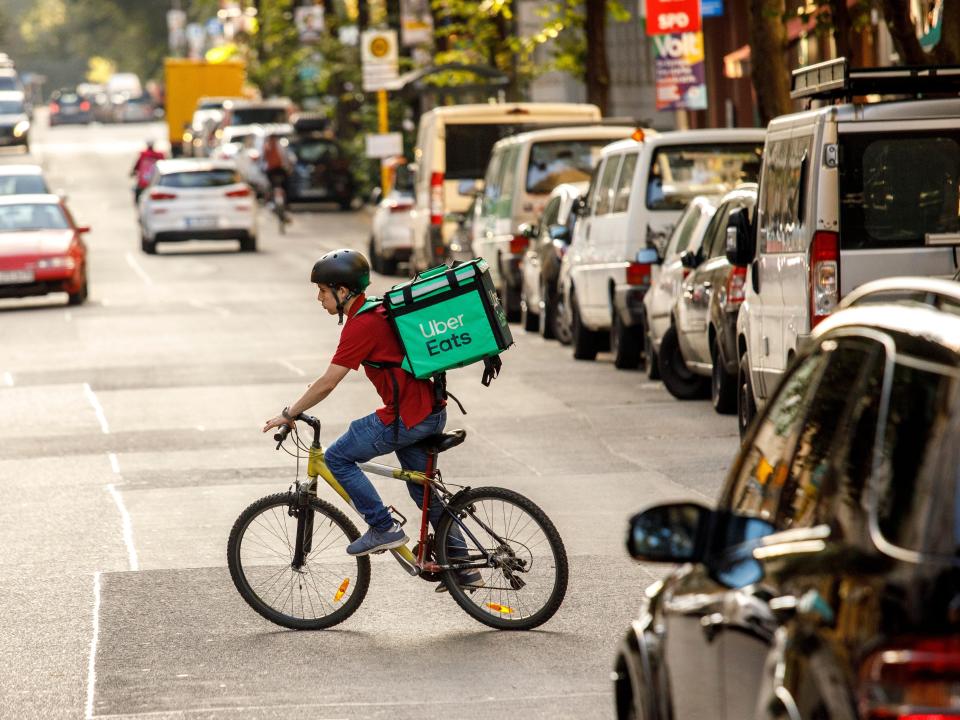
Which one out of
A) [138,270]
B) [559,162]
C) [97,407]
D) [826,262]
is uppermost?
[559,162]

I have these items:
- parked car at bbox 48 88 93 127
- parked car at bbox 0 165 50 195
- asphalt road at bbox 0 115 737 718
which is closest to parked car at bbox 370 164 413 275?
parked car at bbox 0 165 50 195

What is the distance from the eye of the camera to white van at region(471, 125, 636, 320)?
23.9 meters

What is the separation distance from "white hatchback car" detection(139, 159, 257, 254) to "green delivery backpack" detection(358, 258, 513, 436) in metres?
30.9

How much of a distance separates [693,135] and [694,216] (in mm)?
1573

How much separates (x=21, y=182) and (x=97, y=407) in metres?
18.8

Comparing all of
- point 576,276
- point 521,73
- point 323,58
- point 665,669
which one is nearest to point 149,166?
point 521,73

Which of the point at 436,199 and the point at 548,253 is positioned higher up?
the point at 436,199

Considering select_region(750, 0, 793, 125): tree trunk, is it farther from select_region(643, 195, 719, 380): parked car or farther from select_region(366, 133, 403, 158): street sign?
select_region(366, 133, 403, 158): street sign

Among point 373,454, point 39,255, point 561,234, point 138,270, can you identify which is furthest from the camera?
point 138,270

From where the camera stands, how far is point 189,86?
75.4 meters

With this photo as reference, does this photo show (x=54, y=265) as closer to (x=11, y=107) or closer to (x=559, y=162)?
(x=559, y=162)

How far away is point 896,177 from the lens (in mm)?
12172

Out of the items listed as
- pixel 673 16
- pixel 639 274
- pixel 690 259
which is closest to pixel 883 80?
pixel 690 259

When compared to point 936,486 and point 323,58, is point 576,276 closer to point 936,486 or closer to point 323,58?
point 936,486
